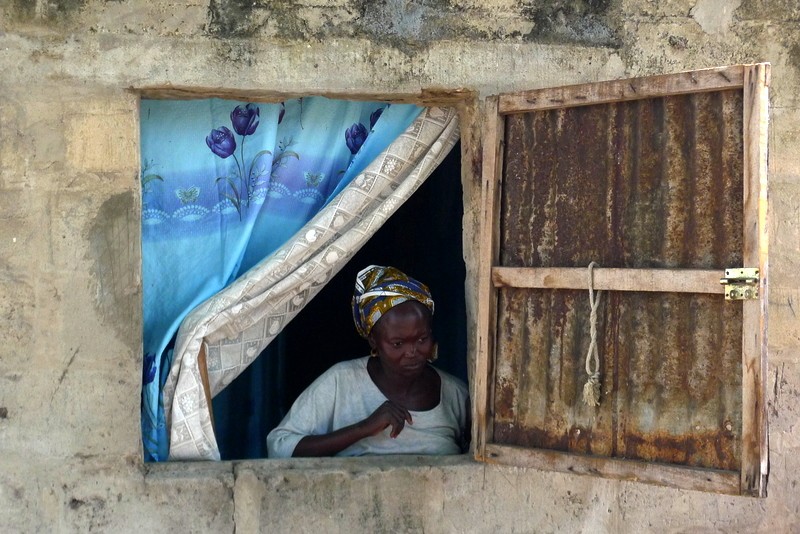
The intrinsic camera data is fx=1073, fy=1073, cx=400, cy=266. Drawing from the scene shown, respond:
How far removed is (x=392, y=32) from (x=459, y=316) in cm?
137

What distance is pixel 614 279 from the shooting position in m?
3.15

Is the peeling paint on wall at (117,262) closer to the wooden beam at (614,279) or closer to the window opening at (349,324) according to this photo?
the window opening at (349,324)

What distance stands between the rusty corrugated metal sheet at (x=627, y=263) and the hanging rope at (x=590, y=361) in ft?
0.13

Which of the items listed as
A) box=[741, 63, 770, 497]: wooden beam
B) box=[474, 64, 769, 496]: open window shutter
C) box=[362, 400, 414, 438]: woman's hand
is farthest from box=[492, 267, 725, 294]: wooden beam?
box=[362, 400, 414, 438]: woman's hand

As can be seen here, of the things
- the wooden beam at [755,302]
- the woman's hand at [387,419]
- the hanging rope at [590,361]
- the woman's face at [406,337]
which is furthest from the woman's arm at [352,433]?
the wooden beam at [755,302]

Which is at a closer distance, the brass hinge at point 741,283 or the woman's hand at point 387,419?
the brass hinge at point 741,283

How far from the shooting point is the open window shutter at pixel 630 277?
2.97m

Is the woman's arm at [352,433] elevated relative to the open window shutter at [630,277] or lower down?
lower down

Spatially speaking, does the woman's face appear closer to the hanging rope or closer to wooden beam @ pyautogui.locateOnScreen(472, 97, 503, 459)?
wooden beam @ pyautogui.locateOnScreen(472, 97, 503, 459)

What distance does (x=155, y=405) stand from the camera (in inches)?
140

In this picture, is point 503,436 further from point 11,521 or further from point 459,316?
point 11,521

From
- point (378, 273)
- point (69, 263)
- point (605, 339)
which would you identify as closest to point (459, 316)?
point (378, 273)

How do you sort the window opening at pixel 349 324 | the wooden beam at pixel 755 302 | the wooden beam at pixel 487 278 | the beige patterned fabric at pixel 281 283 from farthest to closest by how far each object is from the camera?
the window opening at pixel 349 324 → the beige patterned fabric at pixel 281 283 → the wooden beam at pixel 487 278 → the wooden beam at pixel 755 302

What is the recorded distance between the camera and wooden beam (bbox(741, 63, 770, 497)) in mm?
2904
